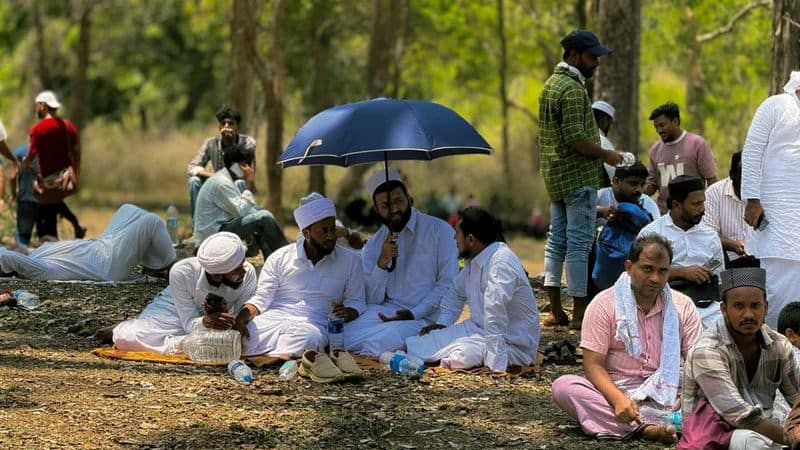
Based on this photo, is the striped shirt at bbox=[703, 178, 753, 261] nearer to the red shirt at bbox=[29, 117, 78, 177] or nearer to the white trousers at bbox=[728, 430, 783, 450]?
the white trousers at bbox=[728, 430, 783, 450]

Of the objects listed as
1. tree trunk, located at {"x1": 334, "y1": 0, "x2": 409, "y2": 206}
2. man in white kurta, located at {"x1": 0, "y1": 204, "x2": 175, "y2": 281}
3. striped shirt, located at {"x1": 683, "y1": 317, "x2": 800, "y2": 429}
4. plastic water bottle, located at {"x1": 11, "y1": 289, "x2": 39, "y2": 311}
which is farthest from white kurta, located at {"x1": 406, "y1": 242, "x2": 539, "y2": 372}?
tree trunk, located at {"x1": 334, "y1": 0, "x2": 409, "y2": 206}

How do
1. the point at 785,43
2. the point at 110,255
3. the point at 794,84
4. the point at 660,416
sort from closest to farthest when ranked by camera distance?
the point at 660,416 < the point at 794,84 < the point at 785,43 < the point at 110,255

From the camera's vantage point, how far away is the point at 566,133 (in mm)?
9328

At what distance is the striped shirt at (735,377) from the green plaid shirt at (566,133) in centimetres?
355

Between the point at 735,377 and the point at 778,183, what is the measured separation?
2746 mm

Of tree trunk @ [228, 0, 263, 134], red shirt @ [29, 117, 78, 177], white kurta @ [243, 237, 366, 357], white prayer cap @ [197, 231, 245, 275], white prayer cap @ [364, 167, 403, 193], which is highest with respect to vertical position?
tree trunk @ [228, 0, 263, 134]

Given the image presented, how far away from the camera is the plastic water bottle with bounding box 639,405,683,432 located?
6.46 metres

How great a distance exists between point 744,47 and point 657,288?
23049 millimetres

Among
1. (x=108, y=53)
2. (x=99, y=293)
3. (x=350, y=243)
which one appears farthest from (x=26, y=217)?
(x=108, y=53)

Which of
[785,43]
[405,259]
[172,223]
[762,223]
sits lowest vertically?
[405,259]

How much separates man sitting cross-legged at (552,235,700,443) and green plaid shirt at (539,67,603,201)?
2.82m

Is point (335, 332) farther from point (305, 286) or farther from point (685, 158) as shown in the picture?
point (685, 158)

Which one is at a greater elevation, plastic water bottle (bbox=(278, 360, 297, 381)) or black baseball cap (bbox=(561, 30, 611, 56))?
black baseball cap (bbox=(561, 30, 611, 56))

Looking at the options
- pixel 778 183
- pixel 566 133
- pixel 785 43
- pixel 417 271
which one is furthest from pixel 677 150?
pixel 417 271
